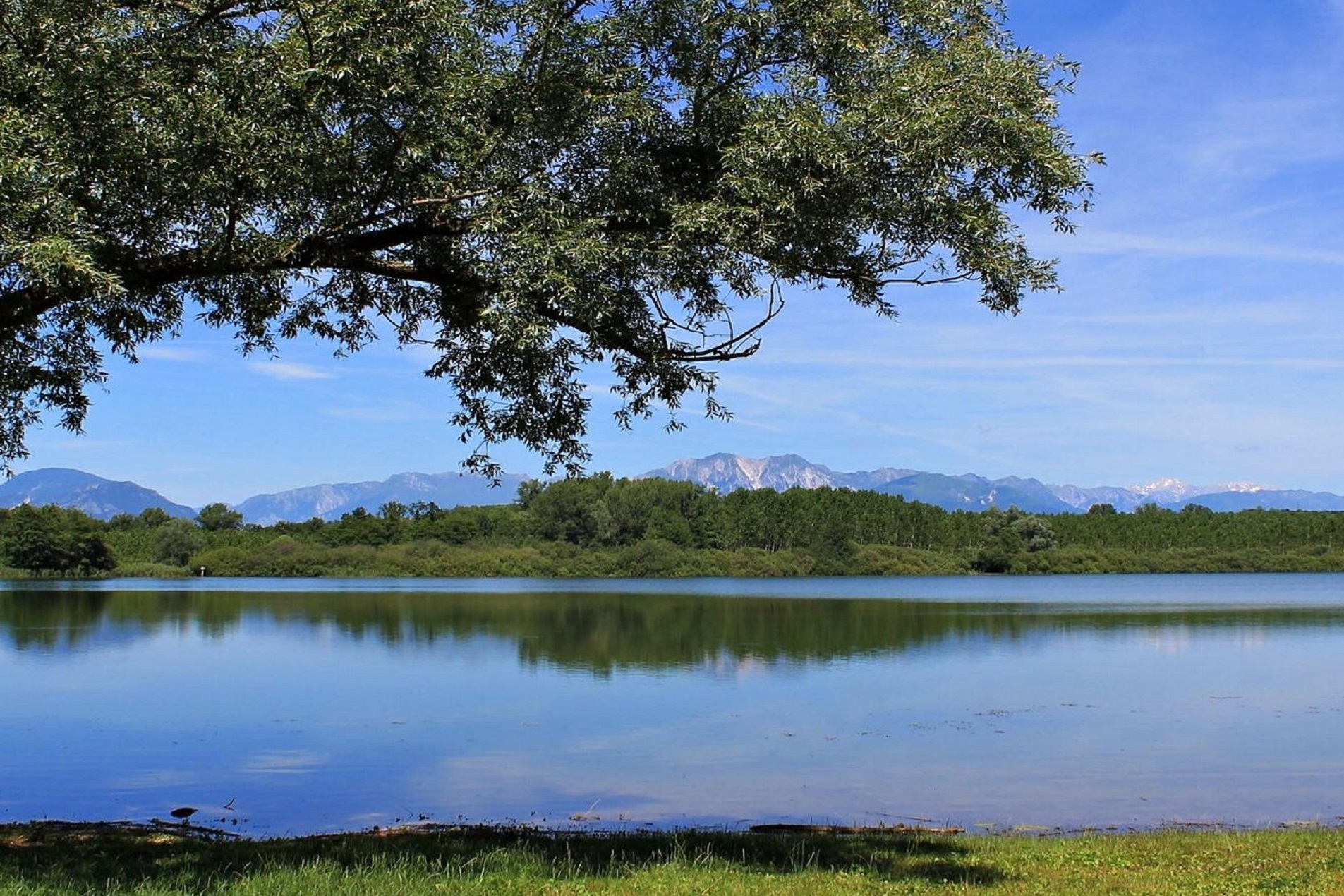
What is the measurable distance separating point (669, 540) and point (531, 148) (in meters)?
128

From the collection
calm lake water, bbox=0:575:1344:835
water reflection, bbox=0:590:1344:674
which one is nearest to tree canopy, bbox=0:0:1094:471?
calm lake water, bbox=0:575:1344:835

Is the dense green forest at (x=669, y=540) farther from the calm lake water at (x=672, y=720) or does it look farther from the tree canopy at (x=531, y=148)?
the tree canopy at (x=531, y=148)

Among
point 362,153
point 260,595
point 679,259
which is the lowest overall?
point 260,595

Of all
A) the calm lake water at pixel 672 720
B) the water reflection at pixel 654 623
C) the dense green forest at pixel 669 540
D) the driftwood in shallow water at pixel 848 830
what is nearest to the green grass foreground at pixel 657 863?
the driftwood in shallow water at pixel 848 830

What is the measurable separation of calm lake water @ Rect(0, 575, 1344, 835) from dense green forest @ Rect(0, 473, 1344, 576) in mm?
74043

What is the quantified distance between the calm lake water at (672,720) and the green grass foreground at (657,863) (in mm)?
3621

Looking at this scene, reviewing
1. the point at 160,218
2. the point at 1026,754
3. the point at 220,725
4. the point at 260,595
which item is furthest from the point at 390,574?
the point at 160,218

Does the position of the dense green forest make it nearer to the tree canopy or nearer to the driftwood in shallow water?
the driftwood in shallow water

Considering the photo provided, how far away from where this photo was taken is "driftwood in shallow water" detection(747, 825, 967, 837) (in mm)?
14266

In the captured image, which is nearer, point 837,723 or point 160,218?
point 160,218

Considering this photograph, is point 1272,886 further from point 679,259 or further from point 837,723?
point 837,723

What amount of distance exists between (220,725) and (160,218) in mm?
18821

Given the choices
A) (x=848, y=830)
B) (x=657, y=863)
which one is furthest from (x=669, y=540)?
(x=657, y=863)

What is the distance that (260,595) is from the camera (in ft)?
294
